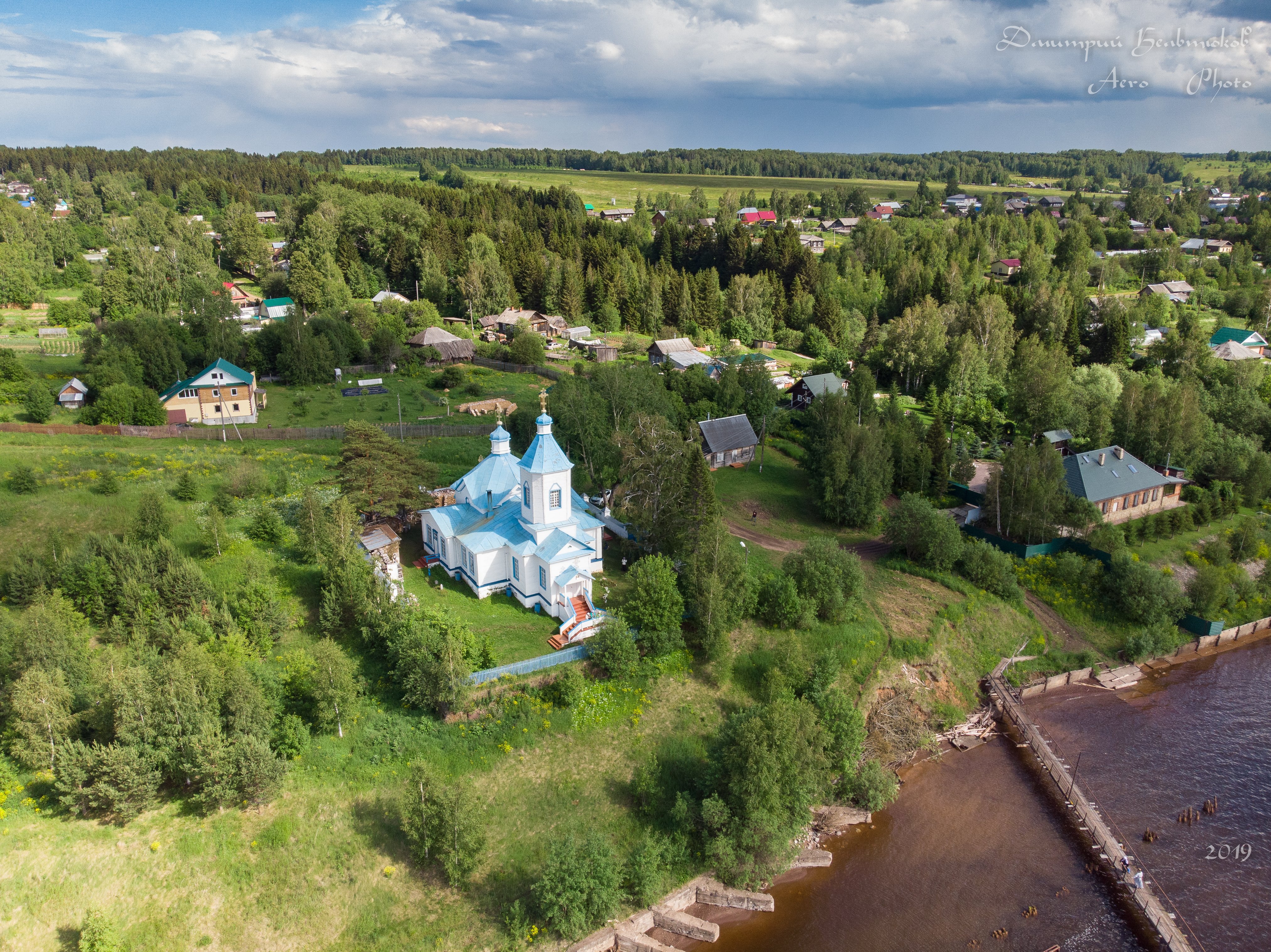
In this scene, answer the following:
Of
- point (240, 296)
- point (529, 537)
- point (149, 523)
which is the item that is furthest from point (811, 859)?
point (240, 296)

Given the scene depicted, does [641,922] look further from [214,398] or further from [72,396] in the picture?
[72,396]

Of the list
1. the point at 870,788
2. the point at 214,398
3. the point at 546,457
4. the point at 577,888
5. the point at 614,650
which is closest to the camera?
the point at 577,888

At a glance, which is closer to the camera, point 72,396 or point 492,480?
point 492,480

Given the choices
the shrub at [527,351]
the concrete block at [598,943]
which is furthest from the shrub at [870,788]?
the shrub at [527,351]

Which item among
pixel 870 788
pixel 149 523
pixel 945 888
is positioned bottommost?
pixel 945 888

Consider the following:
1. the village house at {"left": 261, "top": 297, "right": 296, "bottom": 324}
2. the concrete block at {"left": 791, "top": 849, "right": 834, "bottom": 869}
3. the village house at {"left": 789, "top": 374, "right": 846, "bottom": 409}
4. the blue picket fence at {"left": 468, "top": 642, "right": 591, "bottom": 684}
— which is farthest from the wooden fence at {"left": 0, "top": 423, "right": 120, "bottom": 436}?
the village house at {"left": 789, "top": 374, "right": 846, "bottom": 409}

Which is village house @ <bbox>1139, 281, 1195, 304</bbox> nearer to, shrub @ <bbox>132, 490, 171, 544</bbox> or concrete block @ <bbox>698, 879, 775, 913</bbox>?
concrete block @ <bbox>698, 879, 775, 913</bbox>
